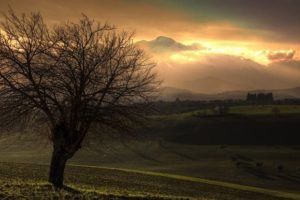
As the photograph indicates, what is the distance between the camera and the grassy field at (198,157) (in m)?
65.1

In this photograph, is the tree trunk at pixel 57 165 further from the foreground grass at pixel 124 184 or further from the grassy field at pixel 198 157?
the grassy field at pixel 198 157

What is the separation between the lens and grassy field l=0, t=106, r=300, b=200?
6512cm

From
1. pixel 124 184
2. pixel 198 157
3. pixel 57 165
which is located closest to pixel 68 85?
pixel 57 165

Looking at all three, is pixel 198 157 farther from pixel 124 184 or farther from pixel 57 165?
pixel 57 165

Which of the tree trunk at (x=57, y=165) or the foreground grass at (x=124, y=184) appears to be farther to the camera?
the foreground grass at (x=124, y=184)

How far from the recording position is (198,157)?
139m

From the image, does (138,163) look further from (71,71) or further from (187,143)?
(71,71)

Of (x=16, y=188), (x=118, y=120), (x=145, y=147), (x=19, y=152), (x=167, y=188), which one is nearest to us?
(x=16, y=188)

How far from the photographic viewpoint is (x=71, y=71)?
33.5 m

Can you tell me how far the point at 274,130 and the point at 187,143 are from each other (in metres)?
34.6

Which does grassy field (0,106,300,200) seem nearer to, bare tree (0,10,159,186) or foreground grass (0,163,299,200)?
foreground grass (0,163,299,200)

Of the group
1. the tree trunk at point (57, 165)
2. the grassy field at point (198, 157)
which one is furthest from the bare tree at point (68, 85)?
the grassy field at point (198, 157)

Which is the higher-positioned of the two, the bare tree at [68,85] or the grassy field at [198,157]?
the bare tree at [68,85]

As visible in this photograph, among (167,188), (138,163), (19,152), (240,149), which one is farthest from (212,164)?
(167,188)
